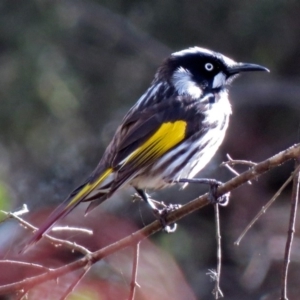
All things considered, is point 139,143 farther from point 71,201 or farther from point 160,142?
point 71,201

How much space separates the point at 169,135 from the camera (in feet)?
14.6

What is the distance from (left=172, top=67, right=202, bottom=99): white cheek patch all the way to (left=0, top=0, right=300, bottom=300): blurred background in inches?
81.9

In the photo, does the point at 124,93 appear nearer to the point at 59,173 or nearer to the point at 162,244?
the point at 59,173

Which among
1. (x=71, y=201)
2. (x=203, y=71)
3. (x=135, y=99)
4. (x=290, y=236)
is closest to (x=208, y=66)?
(x=203, y=71)

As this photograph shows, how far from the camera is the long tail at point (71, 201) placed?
3680mm

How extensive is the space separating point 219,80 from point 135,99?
311cm

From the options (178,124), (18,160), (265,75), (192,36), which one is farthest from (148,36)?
(178,124)

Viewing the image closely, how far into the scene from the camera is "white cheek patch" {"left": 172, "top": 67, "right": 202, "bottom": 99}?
15.7ft

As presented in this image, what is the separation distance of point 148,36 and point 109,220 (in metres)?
2.31

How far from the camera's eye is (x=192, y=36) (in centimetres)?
810

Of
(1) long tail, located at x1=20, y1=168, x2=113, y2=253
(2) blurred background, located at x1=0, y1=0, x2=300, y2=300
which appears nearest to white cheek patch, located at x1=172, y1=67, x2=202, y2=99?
→ (1) long tail, located at x1=20, y1=168, x2=113, y2=253

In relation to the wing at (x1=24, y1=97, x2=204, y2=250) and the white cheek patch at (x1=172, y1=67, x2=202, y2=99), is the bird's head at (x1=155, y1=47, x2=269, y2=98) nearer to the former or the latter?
the white cheek patch at (x1=172, y1=67, x2=202, y2=99)

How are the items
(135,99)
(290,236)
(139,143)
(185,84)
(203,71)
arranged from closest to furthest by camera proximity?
(290,236) < (139,143) < (185,84) < (203,71) < (135,99)

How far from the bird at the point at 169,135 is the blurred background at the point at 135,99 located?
2.14 meters
